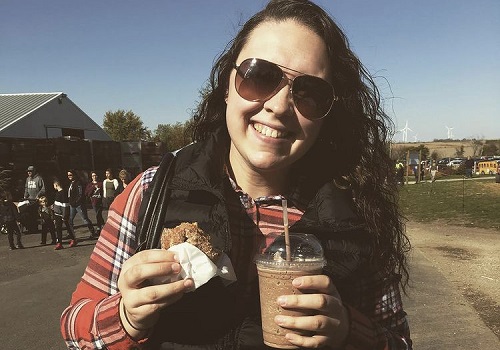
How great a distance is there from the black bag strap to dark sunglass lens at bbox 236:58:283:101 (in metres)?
0.41

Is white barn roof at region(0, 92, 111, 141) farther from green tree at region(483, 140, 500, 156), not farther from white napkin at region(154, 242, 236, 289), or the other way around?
green tree at region(483, 140, 500, 156)

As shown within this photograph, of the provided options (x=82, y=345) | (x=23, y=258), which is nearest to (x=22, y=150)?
(x=23, y=258)

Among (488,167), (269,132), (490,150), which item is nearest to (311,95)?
(269,132)

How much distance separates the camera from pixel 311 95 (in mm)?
1652

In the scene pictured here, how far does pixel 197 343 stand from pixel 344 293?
0.53 metres

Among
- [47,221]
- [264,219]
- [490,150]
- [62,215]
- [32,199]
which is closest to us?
[264,219]

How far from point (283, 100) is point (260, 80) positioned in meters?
0.11

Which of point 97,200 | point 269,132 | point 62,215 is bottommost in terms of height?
point 62,215

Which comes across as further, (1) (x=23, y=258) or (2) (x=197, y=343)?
(1) (x=23, y=258)

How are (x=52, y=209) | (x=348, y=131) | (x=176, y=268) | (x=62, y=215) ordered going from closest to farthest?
(x=176, y=268), (x=348, y=131), (x=62, y=215), (x=52, y=209)

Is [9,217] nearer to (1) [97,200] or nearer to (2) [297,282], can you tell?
(1) [97,200]

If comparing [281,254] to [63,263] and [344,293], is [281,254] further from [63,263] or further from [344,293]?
[63,263]

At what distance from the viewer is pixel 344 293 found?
156cm

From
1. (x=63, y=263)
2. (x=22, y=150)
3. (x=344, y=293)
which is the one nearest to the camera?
(x=344, y=293)
